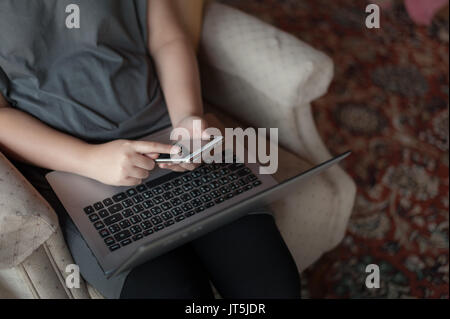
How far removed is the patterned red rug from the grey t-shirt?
2.22 feet

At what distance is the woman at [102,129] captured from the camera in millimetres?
760

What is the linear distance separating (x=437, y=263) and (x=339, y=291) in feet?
1.01

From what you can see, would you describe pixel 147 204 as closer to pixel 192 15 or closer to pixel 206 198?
pixel 206 198

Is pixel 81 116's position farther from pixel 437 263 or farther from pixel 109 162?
pixel 437 263

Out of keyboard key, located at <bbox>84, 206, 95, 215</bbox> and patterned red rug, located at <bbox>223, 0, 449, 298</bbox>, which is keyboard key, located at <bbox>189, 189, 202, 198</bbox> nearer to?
keyboard key, located at <bbox>84, 206, 95, 215</bbox>

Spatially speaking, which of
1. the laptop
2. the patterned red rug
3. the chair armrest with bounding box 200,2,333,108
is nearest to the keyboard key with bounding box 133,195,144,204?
the laptop

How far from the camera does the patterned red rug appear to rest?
1.25 metres

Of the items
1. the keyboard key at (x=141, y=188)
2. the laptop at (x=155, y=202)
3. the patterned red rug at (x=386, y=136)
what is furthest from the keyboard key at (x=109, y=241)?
the patterned red rug at (x=386, y=136)

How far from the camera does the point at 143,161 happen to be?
29.9 inches

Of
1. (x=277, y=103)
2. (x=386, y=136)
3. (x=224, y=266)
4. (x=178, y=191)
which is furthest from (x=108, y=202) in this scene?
(x=386, y=136)

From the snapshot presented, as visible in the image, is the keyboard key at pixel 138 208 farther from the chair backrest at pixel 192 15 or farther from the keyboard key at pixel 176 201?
the chair backrest at pixel 192 15

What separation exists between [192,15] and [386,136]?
864mm

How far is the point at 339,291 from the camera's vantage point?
3.92ft

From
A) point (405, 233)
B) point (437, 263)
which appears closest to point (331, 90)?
point (405, 233)
